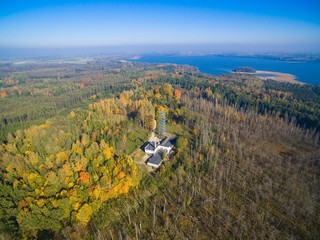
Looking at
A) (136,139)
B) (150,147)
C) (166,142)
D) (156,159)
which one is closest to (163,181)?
(156,159)

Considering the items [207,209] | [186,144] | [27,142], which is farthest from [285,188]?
[27,142]

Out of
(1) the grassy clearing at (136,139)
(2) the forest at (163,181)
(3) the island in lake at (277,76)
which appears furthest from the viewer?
(3) the island in lake at (277,76)

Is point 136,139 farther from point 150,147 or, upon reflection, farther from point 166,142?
point 166,142

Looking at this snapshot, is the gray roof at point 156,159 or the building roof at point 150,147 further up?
the building roof at point 150,147

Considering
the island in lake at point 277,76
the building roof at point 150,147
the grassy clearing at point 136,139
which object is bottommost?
the island in lake at point 277,76

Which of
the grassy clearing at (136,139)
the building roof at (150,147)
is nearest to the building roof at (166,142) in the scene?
the building roof at (150,147)

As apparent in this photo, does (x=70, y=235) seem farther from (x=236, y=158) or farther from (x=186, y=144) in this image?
(x=236, y=158)

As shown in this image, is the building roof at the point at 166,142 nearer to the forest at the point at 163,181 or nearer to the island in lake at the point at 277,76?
the forest at the point at 163,181

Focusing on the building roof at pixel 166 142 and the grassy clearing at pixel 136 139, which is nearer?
the grassy clearing at pixel 136 139

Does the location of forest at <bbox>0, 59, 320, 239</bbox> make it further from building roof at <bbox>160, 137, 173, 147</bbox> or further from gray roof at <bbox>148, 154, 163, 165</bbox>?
building roof at <bbox>160, 137, 173, 147</bbox>
